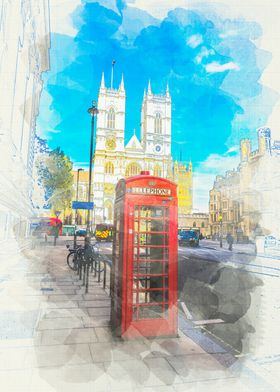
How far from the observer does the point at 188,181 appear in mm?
3883

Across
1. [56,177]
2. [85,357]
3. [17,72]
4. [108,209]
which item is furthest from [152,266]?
[17,72]

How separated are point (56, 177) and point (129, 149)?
4.09ft

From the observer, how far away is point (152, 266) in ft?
8.91

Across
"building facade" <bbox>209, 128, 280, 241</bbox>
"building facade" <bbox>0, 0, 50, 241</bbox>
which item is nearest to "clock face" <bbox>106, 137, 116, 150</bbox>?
"building facade" <bbox>0, 0, 50, 241</bbox>

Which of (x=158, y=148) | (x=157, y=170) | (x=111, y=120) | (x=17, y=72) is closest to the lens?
(x=17, y=72)

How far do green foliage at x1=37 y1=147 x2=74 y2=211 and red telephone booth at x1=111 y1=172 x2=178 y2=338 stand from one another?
4.56 ft

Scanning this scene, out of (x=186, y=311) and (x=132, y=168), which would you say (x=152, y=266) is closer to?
(x=186, y=311)

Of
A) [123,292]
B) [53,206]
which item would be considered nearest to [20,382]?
[123,292]

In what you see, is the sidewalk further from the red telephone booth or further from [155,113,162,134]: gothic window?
[155,113,162,134]: gothic window

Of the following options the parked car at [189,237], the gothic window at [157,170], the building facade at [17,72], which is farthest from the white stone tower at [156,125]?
the parked car at [189,237]

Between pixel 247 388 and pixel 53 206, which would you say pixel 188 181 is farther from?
pixel 247 388

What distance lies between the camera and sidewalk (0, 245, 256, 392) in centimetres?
186

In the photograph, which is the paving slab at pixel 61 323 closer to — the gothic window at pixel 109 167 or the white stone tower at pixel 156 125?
the gothic window at pixel 109 167

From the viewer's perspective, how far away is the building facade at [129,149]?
3832 mm
